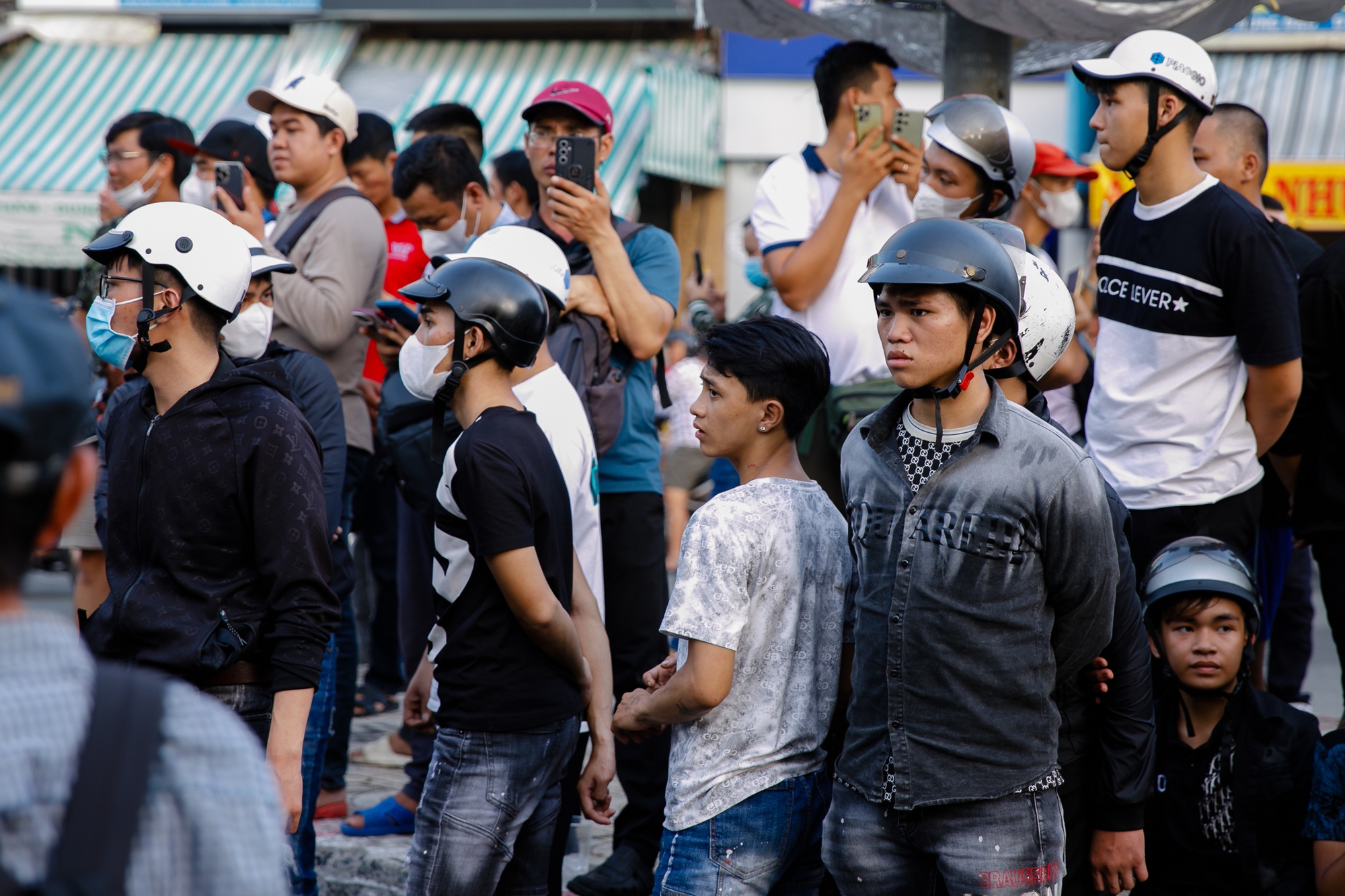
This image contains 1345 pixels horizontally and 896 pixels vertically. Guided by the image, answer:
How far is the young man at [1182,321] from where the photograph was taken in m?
3.55

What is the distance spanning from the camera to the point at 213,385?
115 inches

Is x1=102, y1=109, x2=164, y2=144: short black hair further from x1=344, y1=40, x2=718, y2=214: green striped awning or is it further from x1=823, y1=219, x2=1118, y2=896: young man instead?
x1=344, y1=40, x2=718, y2=214: green striped awning

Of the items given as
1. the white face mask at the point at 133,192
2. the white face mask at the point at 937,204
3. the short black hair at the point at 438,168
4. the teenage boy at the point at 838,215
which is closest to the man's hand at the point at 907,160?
the teenage boy at the point at 838,215

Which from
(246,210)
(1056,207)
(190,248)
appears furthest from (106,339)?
(1056,207)

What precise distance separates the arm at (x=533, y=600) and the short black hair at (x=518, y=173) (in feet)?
9.44

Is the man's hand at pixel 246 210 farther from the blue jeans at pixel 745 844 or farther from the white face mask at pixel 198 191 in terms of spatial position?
the blue jeans at pixel 745 844

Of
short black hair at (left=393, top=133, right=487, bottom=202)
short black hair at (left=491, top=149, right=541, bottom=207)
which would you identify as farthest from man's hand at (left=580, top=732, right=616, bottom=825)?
short black hair at (left=491, top=149, right=541, bottom=207)

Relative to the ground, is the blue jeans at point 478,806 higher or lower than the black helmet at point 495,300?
lower

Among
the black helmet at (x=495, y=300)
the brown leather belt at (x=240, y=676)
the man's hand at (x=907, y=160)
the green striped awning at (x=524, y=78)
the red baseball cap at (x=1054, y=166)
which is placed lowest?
the brown leather belt at (x=240, y=676)

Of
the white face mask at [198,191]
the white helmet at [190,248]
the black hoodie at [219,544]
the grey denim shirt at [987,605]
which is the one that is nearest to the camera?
the grey denim shirt at [987,605]

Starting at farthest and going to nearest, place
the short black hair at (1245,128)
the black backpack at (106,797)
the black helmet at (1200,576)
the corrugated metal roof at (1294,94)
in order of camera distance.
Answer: the corrugated metal roof at (1294,94)
the short black hair at (1245,128)
the black helmet at (1200,576)
the black backpack at (106,797)

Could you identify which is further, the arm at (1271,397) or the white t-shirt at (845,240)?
the white t-shirt at (845,240)

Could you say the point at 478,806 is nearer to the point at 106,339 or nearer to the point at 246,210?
the point at 106,339

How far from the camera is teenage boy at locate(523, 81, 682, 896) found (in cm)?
409
